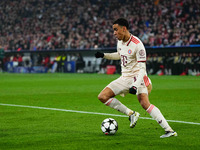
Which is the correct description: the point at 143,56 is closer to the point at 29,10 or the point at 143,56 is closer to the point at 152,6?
the point at 152,6

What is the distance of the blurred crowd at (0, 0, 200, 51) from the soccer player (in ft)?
80.2

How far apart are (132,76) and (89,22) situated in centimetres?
3519

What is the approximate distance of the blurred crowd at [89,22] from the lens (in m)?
33.7

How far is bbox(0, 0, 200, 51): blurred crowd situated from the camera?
33.7 metres

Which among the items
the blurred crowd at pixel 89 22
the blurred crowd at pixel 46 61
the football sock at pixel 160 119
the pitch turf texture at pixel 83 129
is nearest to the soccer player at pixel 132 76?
the football sock at pixel 160 119

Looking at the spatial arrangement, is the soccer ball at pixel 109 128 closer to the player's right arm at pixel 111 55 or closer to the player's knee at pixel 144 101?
the player's knee at pixel 144 101

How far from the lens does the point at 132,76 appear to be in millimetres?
7434

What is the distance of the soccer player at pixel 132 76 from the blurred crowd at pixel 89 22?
80.2 ft

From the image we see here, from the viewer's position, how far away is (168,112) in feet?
33.2

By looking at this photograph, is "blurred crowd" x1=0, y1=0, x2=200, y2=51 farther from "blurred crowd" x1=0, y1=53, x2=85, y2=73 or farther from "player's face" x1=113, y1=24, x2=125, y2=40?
"player's face" x1=113, y1=24, x2=125, y2=40

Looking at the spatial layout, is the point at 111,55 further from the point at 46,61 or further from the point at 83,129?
the point at 46,61

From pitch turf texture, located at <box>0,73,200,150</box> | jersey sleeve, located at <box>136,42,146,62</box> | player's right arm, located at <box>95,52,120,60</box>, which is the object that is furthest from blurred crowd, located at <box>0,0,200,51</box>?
jersey sleeve, located at <box>136,42,146,62</box>

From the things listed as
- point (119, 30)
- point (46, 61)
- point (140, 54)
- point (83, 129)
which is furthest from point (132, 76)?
point (46, 61)

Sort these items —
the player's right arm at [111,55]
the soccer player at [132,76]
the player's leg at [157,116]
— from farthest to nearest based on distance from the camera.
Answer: the player's right arm at [111,55] → the soccer player at [132,76] → the player's leg at [157,116]
